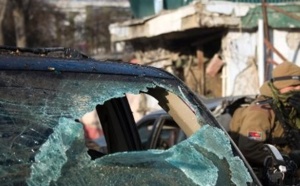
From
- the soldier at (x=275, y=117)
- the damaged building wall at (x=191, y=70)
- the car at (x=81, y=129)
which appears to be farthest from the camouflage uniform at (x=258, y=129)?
the damaged building wall at (x=191, y=70)

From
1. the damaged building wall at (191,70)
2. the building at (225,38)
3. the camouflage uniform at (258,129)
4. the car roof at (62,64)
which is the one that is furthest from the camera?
the damaged building wall at (191,70)

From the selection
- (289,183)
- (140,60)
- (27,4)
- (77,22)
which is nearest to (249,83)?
(140,60)

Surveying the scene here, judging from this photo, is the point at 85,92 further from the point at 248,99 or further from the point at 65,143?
the point at 248,99

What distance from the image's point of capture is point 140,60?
1366 cm

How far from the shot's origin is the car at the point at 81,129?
79.0 inches

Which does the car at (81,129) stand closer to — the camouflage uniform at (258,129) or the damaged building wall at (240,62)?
the camouflage uniform at (258,129)

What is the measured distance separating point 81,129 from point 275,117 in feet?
7.73

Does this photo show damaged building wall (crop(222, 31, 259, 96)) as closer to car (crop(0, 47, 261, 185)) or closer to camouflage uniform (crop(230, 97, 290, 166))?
camouflage uniform (crop(230, 97, 290, 166))

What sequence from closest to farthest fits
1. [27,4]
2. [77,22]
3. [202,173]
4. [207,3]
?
1. [202,173]
2. [207,3]
3. [27,4]
4. [77,22]

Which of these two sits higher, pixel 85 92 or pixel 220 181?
pixel 85 92

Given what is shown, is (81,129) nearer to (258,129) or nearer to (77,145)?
(77,145)

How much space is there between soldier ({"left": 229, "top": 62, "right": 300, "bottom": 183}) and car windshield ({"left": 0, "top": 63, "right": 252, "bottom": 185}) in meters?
1.53

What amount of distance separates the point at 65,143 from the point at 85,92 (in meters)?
0.25

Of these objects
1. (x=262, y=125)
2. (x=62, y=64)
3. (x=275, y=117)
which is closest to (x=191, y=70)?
(x=275, y=117)
